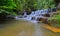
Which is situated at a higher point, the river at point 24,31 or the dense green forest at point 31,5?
the dense green forest at point 31,5

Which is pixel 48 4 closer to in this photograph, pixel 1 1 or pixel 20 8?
pixel 20 8

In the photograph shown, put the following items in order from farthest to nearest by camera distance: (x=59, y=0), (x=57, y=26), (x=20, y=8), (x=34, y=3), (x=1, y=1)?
(x=34, y=3) < (x=20, y=8) < (x=59, y=0) < (x=1, y=1) < (x=57, y=26)

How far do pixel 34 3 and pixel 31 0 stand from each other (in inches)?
37.4

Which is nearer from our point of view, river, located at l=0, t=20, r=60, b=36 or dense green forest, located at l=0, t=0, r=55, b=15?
river, located at l=0, t=20, r=60, b=36

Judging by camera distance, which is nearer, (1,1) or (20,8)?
(1,1)

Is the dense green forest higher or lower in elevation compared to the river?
Answer: higher

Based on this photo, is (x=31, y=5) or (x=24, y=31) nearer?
(x=24, y=31)

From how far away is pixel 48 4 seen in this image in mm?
26234

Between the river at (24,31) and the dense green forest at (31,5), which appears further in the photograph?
the dense green forest at (31,5)

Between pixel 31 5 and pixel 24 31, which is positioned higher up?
pixel 31 5

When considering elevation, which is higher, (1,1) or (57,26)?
(1,1)

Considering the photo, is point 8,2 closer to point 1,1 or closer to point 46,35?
point 1,1

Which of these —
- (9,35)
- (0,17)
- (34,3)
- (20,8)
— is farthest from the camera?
(34,3)

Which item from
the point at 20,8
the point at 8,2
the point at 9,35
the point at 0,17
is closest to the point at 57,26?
the point at 9,35
